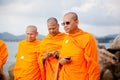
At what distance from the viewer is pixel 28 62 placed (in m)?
10.1

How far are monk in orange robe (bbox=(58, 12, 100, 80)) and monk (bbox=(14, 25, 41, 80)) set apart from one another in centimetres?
163

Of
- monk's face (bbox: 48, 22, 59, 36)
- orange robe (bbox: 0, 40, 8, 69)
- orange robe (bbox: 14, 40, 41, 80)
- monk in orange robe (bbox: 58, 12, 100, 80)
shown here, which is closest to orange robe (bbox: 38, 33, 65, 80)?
monk's face (bbox: 48, 22, 59, 36)

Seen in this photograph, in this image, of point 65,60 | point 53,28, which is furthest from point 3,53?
point 65,60

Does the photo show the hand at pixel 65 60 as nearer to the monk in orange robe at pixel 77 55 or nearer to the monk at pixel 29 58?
the monk in orange robe at pixel 77 55

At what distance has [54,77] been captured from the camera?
903cm

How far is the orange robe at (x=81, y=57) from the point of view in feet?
26.6

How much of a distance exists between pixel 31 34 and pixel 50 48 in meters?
0.71

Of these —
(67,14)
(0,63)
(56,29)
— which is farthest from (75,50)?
(0,63)

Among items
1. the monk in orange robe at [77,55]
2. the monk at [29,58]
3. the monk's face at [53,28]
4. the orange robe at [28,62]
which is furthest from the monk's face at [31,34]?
the monk in orange robe at [77,55]

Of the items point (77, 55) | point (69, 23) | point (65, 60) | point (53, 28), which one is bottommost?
point (65, 60)

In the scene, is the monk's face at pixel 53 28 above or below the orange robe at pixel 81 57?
above

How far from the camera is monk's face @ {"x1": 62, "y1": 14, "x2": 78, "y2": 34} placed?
8.41 metres

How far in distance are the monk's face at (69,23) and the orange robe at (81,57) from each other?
0.15m

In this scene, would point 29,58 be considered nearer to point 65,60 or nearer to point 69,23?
point 65,60
